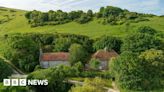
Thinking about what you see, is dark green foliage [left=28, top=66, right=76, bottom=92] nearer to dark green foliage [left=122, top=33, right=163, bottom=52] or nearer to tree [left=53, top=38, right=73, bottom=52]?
dark green foliage [left=122, top=33, right=163, bottom=52]

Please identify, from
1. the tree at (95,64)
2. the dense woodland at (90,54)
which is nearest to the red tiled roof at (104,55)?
the dense woodland at (90,54)

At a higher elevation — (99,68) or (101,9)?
(101,9)

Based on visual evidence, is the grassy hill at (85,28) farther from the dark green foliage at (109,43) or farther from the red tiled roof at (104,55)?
the red tiled roof at (104,55)

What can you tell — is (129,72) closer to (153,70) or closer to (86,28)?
(153,70)

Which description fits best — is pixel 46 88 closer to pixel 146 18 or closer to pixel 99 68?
pixel 99 68

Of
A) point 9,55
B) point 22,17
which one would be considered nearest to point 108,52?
point 9,55

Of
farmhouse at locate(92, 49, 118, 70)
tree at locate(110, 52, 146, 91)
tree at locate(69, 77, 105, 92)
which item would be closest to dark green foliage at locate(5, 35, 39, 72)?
farmhouse at locate(92, 49, 118, 70)
